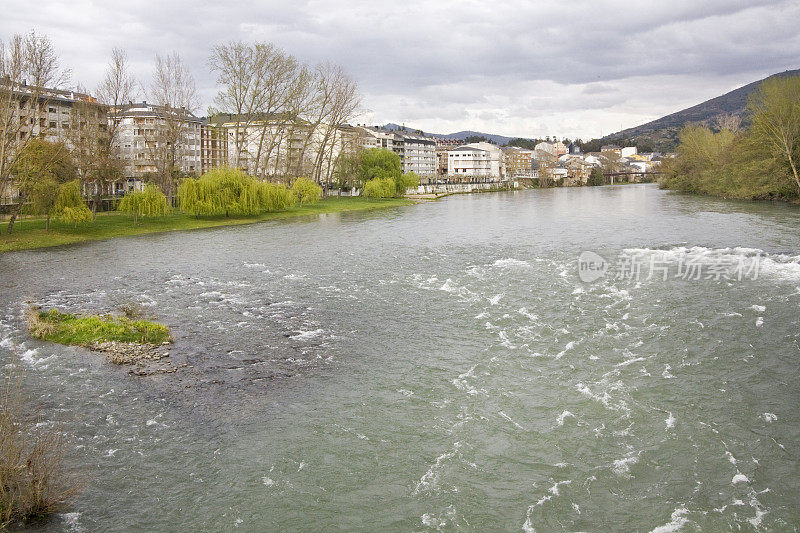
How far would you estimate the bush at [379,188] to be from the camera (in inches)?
3361

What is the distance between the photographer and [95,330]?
16891 millimetres

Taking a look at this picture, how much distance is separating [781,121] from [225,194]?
5548 cm

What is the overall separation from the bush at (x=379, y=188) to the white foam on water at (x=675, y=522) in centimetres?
7827

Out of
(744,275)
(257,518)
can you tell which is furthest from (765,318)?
(257,518)

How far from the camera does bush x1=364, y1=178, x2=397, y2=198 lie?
8538cm

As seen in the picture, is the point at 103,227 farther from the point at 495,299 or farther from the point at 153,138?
the point at 495,299

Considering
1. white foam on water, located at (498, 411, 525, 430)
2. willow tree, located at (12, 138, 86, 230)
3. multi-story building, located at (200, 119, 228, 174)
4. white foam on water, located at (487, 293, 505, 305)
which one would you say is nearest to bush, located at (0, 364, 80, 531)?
white foam on water, located at (498, 411, 525, 430)

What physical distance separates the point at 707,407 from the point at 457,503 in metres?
6.22

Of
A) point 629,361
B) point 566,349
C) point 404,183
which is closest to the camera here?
point 629,361

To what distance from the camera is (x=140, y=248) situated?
3719 centimetres

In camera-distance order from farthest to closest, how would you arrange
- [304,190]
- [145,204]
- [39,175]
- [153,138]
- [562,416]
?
[304,190]
[153,138]
[145,204]
[39,175]
[562,416]

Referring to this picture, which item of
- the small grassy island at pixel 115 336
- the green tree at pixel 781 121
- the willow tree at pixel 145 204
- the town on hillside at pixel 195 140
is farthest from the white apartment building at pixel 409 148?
the small grassy island at pixel 115 336

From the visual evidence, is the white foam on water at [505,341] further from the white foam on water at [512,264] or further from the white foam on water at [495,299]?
the white foam on water at [512,264]

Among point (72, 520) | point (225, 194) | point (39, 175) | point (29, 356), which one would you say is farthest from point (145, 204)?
point (72, 520)
